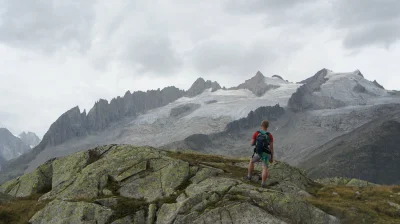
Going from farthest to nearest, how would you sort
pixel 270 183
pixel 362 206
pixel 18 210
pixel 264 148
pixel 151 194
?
pixel 270 183 < pixel 264 148 < pixel 151 194 < pixel 18 210 < pixel 362 206

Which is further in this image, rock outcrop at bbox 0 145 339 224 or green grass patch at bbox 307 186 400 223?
green grass patch at bbox 307 186 400 223

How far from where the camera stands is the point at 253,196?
2145 cm

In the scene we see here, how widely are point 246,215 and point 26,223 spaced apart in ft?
44.4

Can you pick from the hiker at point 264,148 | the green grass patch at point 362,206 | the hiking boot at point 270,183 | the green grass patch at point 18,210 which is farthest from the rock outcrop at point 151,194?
the hiker at point 264,148

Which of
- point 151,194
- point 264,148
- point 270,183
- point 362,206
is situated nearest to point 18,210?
point 151,194

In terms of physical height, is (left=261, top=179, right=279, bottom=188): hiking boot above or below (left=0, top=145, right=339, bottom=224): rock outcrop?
below

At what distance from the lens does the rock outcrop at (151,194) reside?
20.2m

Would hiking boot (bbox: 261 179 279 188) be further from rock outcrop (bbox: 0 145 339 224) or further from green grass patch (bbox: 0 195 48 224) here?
green grass patch (bbox: 0 195 48 224)

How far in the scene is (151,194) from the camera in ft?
78.0

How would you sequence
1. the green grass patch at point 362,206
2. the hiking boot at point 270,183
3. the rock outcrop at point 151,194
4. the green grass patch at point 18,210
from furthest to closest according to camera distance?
the hiking boot at point 270,183 < the green grass patch at point 18,210 < the green grass patch at point 362,206 < the rock outcrop at point 151,194

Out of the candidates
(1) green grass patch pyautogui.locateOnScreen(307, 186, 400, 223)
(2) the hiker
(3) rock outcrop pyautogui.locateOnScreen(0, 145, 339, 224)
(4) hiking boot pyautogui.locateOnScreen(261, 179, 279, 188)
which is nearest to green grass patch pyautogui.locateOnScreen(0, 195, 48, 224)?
(3) rock outcrop pyautogui.locateOnScreen(0, 145, 339, 224)

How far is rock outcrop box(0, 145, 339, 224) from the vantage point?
20.2 m

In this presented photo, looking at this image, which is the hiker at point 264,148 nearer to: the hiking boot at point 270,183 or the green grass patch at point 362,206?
the hiking boot at point 270,183

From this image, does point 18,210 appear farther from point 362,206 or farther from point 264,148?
point 362,206
